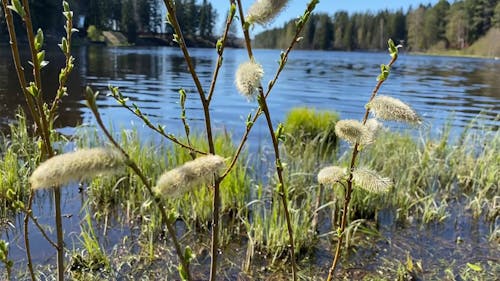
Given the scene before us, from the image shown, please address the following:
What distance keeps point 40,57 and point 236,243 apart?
274 centimetres

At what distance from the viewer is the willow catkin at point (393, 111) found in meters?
1.20

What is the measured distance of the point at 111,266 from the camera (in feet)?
10.1

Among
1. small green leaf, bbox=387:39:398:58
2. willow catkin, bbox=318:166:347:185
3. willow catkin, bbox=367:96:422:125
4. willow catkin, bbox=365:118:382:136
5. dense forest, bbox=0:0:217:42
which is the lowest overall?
willow catkin, bbox=318:166:347:185

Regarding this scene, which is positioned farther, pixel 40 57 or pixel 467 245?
pixel 467 245

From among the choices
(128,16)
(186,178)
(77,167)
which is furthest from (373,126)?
(128,16)

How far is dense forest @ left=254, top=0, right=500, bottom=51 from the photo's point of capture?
76500 mm

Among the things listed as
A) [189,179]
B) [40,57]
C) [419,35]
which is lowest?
[189,179]

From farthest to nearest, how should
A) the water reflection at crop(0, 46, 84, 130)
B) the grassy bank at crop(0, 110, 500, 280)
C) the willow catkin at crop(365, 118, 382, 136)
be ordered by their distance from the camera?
the water reflection at crop(0, 46, 84, 130)
the grassy bank at crop(0, 110, 500, 280)
the willow catkin at crop(365, 118, 382, 136)

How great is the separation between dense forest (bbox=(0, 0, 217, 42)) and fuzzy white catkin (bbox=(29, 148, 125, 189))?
138ft

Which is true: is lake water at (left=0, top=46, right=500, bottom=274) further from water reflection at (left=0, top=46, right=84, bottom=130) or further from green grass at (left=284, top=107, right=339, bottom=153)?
green grass at (left=284, top=107, right=339, bottom=153)

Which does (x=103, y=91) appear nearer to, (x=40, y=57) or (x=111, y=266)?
(x=111, y=266)

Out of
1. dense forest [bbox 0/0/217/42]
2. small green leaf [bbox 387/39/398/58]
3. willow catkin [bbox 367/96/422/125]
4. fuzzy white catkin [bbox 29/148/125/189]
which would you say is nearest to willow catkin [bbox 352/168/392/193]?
willow catkin [bbox 367/96/422/125]

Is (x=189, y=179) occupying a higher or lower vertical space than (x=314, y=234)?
higher

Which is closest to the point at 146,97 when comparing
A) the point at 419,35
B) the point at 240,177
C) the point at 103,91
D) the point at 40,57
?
the point at 103,91
